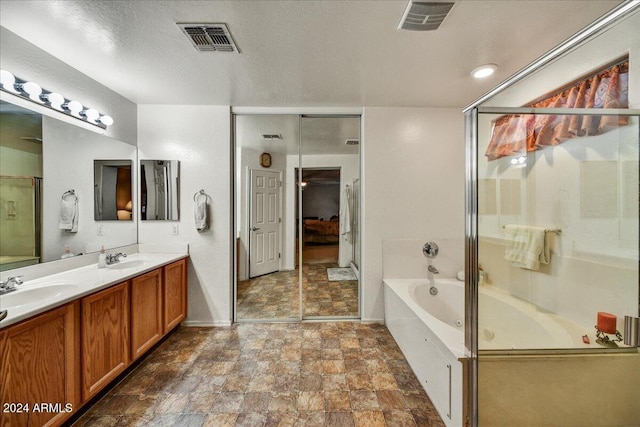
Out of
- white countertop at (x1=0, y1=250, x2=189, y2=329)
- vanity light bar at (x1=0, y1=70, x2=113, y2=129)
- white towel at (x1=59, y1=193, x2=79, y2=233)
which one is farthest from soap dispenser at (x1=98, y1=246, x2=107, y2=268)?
vanity light bar at (x1=0, y1=70, x2=113, y2=129)

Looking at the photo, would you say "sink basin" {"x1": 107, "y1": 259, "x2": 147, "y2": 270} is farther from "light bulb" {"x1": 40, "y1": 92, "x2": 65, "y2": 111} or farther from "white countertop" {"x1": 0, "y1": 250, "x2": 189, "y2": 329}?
"light bulb" {"x1": 40, "y1": 92, "x2": 65, "y2": 111}

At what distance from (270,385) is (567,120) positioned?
2619 millimetres

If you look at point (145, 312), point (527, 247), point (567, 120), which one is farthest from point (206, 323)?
point (567, 120)

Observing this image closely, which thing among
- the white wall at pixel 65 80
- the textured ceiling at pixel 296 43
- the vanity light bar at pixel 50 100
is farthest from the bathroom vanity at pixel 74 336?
the textured ceiling at pixel 296 43

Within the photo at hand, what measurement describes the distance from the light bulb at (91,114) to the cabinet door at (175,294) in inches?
55.8

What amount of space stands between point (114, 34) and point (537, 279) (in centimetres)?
336

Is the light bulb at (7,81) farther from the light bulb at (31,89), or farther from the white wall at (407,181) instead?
the white wall at (407,181)

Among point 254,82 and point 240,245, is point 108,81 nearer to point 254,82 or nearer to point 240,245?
point 254,82

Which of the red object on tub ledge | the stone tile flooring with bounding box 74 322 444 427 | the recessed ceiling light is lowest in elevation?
the stone tile flooring with bounding box 74 322 444 427

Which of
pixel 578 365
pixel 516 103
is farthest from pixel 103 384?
pixel 516 103

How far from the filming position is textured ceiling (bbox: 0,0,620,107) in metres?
1.38

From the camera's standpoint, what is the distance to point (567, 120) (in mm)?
1482

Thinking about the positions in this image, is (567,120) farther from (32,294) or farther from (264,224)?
(264,224)

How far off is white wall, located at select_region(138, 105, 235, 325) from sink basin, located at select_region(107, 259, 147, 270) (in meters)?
0.39
